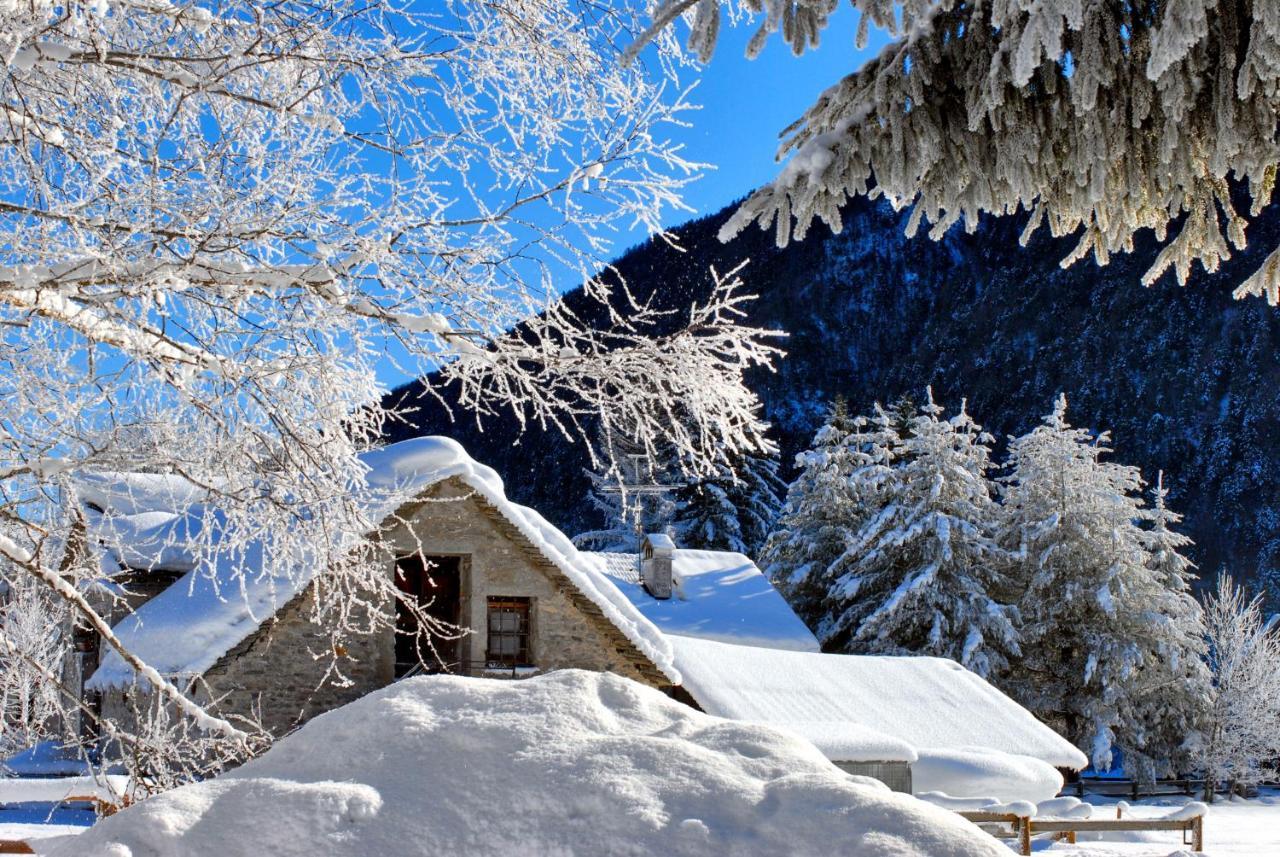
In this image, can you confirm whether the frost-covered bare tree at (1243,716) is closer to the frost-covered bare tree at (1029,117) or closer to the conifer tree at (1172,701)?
the conifer tree at (1172,701)

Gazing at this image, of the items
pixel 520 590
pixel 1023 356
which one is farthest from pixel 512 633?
pixel 1023 356

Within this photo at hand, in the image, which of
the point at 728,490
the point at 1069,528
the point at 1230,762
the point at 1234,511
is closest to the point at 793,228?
the point at 1069,528

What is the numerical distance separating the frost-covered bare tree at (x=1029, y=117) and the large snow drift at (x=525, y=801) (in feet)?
7.53

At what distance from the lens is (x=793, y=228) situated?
5.44m

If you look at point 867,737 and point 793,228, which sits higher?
point 793,228

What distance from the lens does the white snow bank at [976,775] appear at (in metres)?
16.8

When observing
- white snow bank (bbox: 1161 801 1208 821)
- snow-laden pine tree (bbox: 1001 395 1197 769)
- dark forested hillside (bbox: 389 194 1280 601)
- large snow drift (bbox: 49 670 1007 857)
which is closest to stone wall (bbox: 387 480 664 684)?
white snow bank (bbox: 1161 801 1208 821)

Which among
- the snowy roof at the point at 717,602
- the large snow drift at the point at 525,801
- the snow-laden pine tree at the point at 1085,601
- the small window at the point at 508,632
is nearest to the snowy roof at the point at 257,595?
the small window at the point at 508,632

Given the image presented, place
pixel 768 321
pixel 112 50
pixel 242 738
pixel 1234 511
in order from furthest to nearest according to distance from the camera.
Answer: pixel 768 321 < pixel 1234 511 < pixel 242 738 < pixel 112 50

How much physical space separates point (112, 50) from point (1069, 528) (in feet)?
100

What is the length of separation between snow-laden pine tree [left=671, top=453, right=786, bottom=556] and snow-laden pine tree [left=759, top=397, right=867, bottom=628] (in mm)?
7241

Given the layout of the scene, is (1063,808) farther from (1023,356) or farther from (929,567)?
(1023,356)

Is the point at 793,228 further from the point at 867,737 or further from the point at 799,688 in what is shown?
the point at 799,688

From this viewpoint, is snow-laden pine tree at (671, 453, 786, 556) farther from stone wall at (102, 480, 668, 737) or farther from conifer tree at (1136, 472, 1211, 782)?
stone wall at (102, 480, 668, 737)
